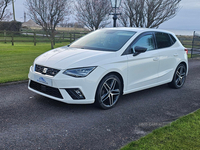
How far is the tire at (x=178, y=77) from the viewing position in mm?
6627

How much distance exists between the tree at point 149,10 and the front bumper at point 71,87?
13.5 metres

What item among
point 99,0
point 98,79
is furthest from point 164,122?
point 99,0

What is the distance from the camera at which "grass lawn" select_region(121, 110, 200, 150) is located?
3.27 metres

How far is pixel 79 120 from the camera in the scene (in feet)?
13.8

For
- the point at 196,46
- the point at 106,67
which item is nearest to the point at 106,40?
the point at 106,67

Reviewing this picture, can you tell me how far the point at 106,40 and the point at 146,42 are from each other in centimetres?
100

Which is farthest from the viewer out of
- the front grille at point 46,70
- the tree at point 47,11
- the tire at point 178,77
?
the tree at point 47,11

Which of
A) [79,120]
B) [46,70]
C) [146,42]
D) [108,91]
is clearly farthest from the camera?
[146,42]

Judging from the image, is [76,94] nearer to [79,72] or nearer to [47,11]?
[79,72]

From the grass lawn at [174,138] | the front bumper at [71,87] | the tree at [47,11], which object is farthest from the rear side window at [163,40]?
the tree at [47,11]

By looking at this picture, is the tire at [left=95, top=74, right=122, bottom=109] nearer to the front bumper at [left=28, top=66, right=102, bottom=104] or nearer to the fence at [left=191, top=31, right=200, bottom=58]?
the front bumper at [left=28, top=66, right=102, bottom=104]

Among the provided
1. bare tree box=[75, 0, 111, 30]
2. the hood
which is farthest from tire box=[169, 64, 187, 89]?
bare tree box=[75, 0, 111, 30]

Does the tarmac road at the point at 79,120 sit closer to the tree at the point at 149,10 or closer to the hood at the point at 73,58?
the hood at the point at 73,58

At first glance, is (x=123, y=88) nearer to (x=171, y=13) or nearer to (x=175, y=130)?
(x=175, y=130)
